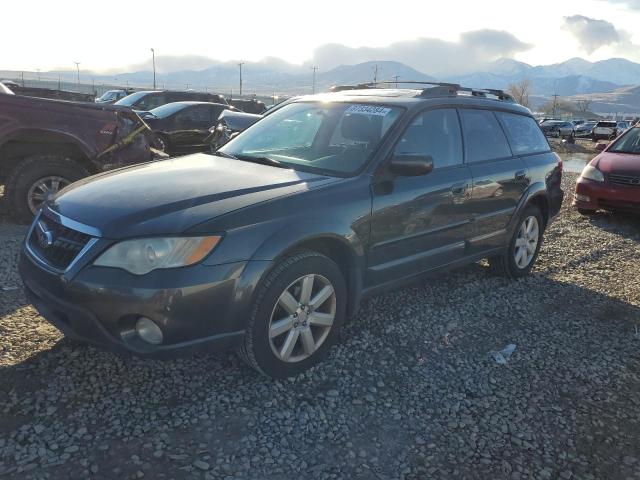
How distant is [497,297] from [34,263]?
3706 mm

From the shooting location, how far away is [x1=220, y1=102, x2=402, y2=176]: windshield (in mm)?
3674

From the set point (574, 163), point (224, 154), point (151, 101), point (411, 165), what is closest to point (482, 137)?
point (411, 165)

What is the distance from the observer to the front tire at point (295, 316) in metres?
2.96

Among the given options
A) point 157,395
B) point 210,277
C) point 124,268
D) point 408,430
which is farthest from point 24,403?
point 408,430

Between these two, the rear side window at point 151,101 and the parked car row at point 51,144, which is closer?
the parked car row at point 51,144

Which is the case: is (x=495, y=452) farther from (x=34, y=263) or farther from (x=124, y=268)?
(x=34, y=263)

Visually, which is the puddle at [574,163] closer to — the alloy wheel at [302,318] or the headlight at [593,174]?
the headlight at [593,174]

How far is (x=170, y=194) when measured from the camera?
3.02 m

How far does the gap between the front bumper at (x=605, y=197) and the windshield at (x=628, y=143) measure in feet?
3.12

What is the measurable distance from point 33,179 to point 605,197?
7697mm

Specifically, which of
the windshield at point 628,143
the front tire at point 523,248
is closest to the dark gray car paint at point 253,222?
the front tire at point 523,248

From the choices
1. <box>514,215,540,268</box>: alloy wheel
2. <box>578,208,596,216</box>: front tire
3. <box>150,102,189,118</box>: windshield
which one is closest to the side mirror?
<box>514,215,540,268</box>: alloy wheel

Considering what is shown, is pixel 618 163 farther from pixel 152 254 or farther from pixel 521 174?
pixel 152 254

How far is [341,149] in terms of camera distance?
12.4 feet
